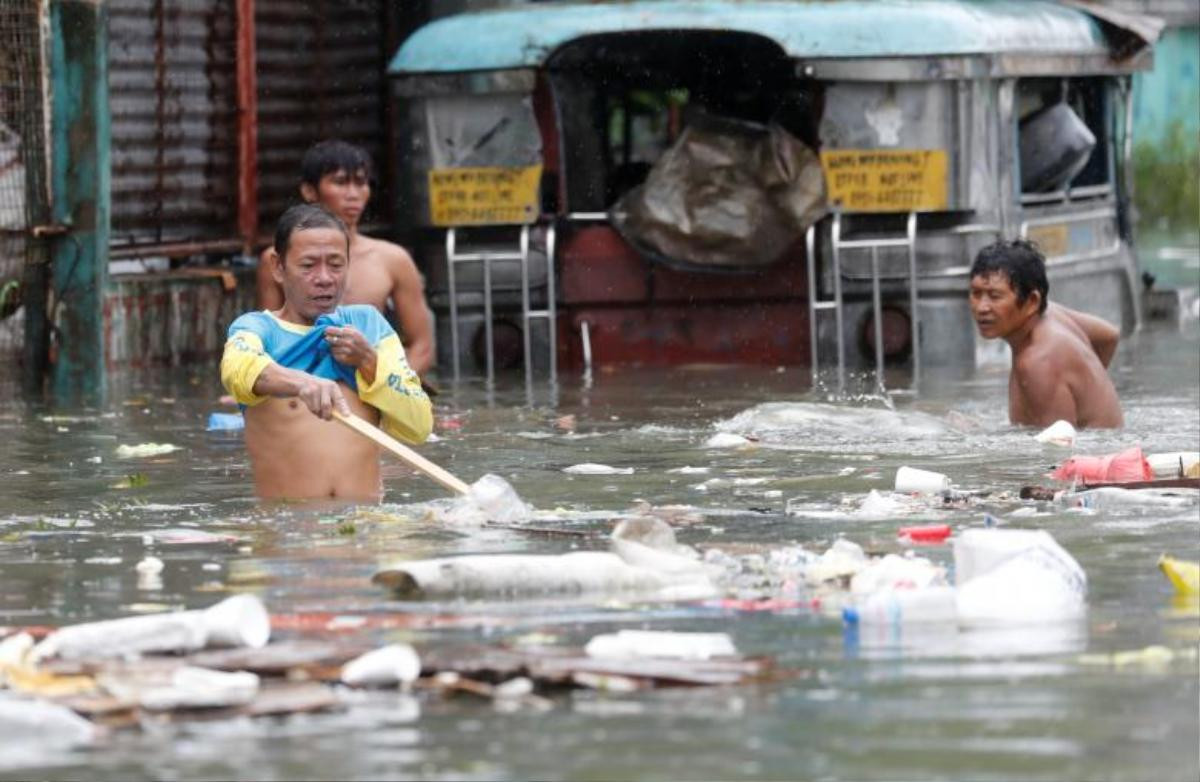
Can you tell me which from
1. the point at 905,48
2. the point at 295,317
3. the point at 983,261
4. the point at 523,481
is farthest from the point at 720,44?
the point at 295,317

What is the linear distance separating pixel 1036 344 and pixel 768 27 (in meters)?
4.85

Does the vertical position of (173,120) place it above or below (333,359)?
above

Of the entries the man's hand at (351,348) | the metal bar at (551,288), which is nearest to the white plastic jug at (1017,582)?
the man's hand at (351,348)

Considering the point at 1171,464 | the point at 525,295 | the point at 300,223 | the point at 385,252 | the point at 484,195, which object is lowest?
the point at 1171,464

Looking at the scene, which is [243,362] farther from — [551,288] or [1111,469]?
[551,288]

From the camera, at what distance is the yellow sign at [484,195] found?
1661cm

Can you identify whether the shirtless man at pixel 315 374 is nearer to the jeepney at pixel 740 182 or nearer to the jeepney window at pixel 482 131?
the jeepney at pixel 740 182

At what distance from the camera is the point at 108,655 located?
6.18 meters

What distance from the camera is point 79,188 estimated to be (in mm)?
14422

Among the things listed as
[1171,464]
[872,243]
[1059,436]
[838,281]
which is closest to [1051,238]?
[872,243]

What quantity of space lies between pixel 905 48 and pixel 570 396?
288 cm

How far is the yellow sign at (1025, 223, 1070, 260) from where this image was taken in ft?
56.1

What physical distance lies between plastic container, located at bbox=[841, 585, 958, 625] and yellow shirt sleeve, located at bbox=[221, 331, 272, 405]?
9.02 ft

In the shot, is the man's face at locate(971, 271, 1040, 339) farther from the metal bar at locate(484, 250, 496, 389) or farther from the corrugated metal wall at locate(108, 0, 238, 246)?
the corrugated metal wall at locate(108, 0, 238, 246)
